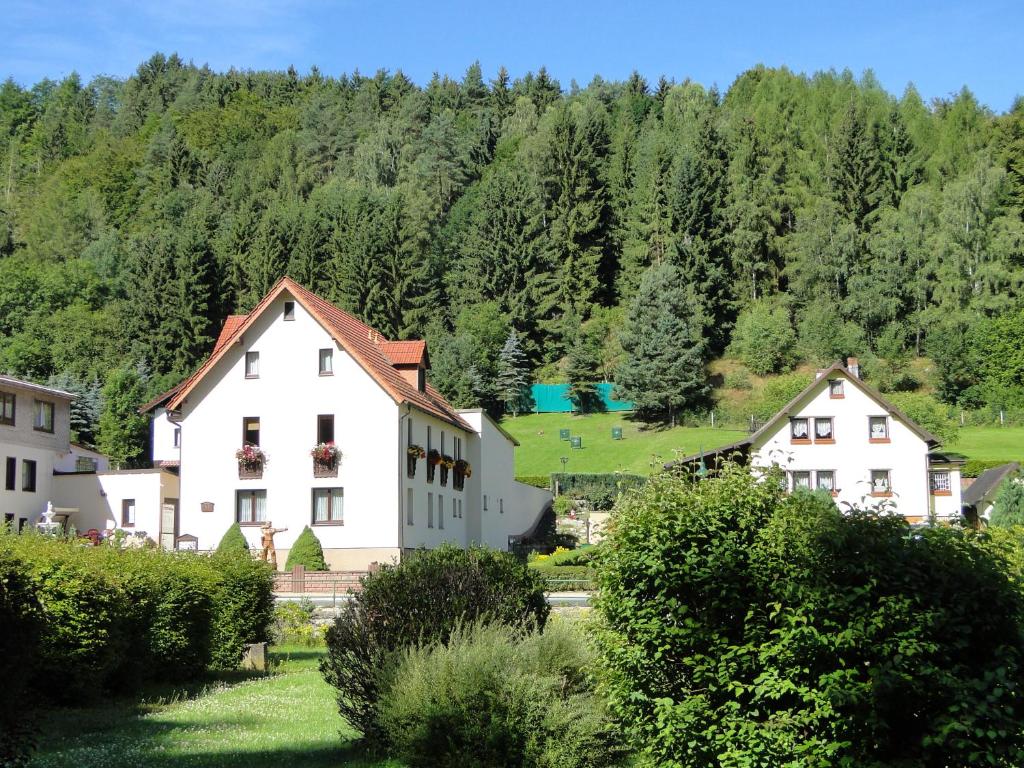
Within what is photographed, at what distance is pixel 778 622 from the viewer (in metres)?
8.87

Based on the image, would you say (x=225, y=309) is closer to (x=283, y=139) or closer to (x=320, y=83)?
(x=283, y=139)

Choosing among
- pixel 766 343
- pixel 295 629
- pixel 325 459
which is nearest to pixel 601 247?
pixel 766 343

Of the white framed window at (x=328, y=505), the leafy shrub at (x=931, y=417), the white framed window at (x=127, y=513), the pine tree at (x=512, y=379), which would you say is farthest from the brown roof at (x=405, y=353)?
the pine tree at (x=512, y=379)

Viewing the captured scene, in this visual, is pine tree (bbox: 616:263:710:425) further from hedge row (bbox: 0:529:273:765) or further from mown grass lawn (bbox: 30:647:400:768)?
mown grass lawn (bbox: 30:647:400:768)

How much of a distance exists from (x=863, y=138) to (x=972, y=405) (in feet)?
98.4

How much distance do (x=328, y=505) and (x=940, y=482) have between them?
30758 mm

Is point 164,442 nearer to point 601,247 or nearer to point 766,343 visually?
point 766,343

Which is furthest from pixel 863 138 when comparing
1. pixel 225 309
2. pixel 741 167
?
pixel 225 309

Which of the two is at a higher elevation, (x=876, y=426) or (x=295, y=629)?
(x=876, y=426)

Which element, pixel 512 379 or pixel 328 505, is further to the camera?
pixel 512 379

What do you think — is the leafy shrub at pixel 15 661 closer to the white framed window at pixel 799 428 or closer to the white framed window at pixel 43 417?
the white framed window at pixel 43 417

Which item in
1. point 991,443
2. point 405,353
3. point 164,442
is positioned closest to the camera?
point 405,353

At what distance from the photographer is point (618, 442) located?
81.9 metres

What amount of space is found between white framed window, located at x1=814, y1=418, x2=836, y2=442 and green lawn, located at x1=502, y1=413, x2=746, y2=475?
14093mm
